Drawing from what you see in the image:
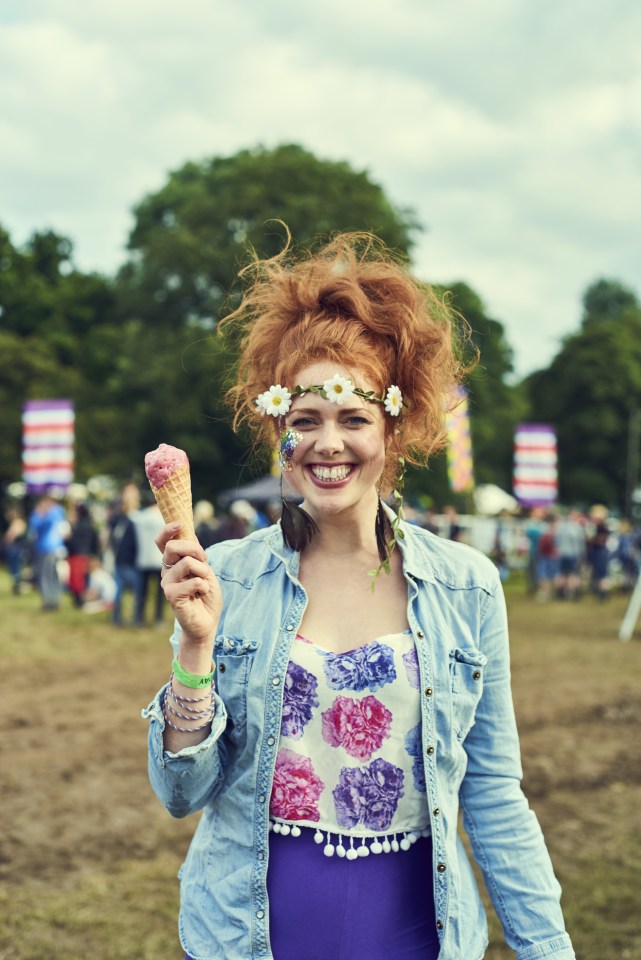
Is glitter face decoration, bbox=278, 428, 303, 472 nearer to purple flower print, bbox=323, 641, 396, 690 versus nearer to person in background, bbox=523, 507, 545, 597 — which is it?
purple flower print, bbox=323, 641, 396, 690

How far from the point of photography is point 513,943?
2086 mm

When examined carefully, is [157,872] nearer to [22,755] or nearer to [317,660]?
[22,755]

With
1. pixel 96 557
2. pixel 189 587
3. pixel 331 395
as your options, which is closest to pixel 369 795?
pixel 189 587

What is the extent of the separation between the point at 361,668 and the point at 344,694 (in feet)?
0.23

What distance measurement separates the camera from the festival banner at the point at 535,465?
21.8 m

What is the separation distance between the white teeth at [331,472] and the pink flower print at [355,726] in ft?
1.58

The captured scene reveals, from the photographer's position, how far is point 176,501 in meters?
1.92

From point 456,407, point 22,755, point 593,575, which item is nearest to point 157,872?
point 22,755

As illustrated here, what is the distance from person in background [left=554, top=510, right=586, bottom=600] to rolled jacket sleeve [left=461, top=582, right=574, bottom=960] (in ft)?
58.3

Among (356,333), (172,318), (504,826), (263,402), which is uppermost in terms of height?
(172,318)

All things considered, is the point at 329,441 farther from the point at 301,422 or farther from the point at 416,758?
the point at 416,758

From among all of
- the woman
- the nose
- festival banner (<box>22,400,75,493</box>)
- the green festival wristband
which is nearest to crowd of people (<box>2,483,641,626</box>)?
festival banner (<box>22,400,75,493</box>)

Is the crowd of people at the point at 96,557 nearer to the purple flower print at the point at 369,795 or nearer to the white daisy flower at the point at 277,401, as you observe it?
the white daisy flower at the point at 277,401

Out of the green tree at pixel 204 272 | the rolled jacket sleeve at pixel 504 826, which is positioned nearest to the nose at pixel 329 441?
the rolled jacket sleeve at pixel 504 826
